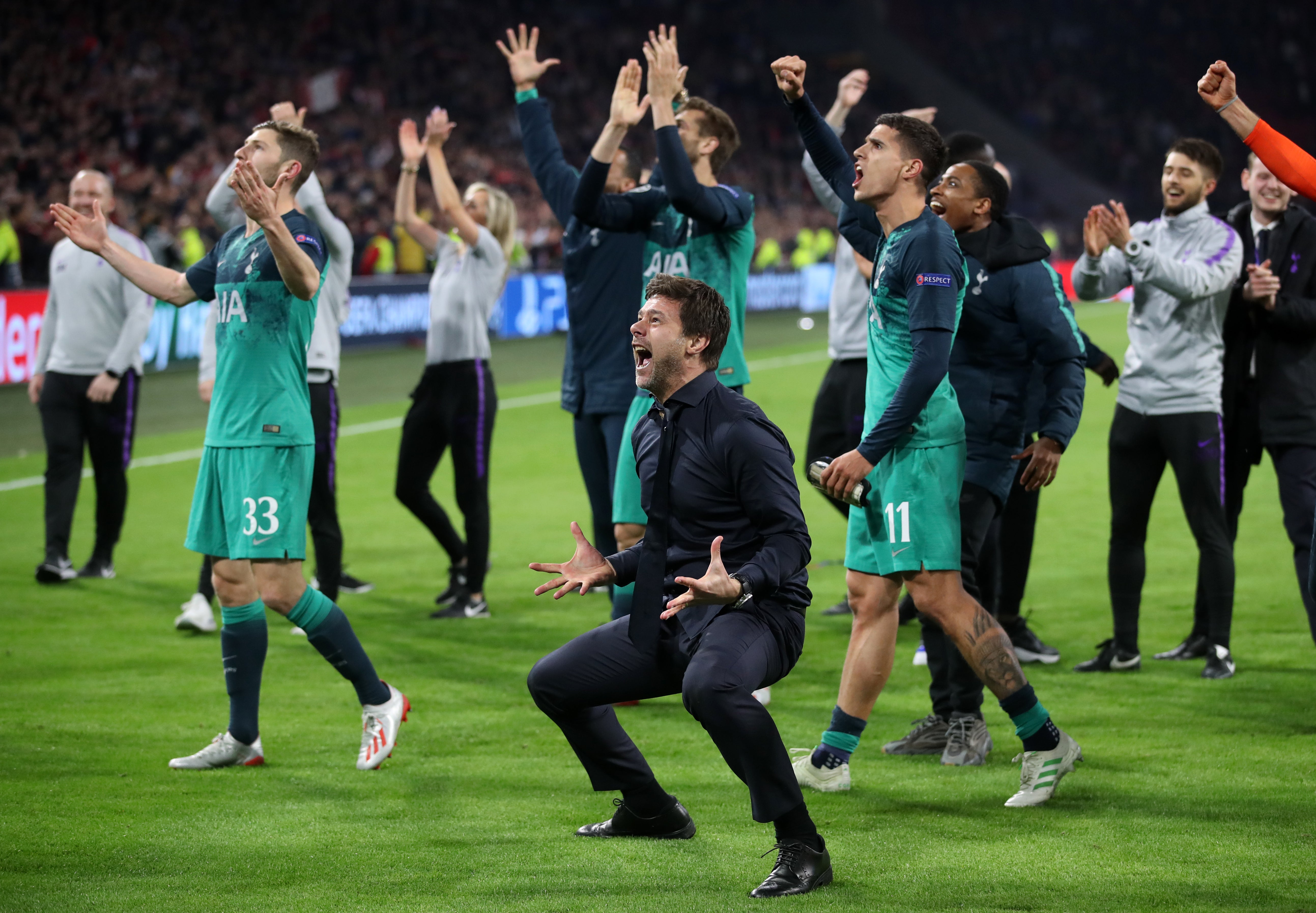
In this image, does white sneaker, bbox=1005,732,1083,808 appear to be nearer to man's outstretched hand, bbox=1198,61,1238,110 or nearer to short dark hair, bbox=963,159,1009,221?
short dark hair, bbox=963,159,1009,221

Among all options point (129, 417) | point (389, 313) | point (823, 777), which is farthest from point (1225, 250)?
point (389, 313)

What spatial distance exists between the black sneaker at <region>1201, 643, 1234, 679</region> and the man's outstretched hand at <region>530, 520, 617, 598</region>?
3586 millimetres

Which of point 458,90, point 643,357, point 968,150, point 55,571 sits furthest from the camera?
point 458,90

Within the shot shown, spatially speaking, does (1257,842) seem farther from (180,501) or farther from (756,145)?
(756,145)

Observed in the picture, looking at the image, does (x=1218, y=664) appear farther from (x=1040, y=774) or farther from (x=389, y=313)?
(x=389, y=313)

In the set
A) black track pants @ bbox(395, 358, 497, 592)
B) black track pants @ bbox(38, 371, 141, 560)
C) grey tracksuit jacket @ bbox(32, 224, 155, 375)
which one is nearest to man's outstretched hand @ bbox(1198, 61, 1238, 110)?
black track pants @ bbox(395, 358, 497, 592)

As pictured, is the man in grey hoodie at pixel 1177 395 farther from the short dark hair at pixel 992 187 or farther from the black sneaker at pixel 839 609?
the black sneaker at pixel 839 609

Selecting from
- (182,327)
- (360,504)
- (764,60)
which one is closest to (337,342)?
(360,504)

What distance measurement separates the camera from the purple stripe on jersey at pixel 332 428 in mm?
7910

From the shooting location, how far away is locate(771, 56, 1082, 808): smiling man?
4.82m

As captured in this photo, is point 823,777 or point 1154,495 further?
point 1154,495

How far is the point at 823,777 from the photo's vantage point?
506cm

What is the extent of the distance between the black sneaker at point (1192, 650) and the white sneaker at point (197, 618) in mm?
4784

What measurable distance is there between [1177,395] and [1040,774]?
7.79 feet
